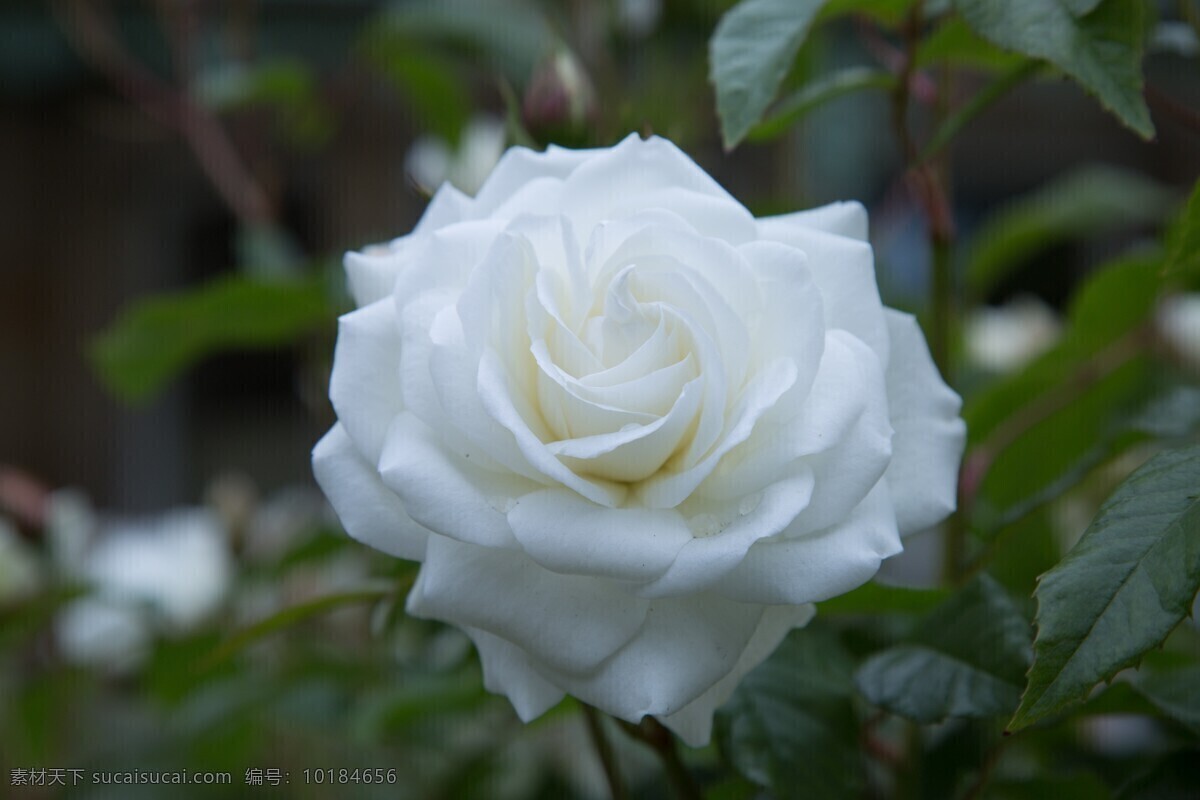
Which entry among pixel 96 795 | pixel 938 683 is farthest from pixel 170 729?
pixel 938 683

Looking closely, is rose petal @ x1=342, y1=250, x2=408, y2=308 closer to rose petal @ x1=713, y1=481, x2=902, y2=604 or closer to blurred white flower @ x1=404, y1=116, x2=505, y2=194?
rose petal @ x1=713, y1=481, x2=902, y2=604

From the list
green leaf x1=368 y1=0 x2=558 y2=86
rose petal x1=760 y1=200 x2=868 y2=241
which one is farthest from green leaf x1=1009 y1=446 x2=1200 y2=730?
green leaf x1=368 y1=0 x2=558 y2=86

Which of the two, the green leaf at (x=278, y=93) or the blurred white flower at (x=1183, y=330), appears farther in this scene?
the green leaf at (x=278, y=93)

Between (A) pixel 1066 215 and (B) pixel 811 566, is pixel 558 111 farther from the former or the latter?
(A) pixel 1066 215

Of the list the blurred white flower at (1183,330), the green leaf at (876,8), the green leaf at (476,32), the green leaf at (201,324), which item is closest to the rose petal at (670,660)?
the green leaf at (876,8)

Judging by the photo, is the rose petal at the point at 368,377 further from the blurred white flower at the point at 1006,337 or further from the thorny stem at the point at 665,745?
the blurred white flower at the point at 1006,337

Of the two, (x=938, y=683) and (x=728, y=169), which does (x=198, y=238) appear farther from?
(x=938, y=683)

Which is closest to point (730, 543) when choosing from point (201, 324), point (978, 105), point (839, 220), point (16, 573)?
point (839, 220)
